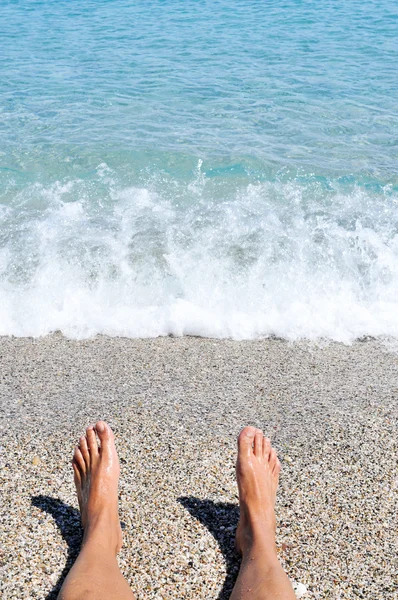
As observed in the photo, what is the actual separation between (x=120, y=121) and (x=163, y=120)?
555 millimetres

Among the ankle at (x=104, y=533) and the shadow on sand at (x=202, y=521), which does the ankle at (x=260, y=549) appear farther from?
the ankle at (x=104, y=533)

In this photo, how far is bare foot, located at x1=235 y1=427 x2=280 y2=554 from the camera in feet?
7.47

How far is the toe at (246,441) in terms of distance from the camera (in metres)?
2.67

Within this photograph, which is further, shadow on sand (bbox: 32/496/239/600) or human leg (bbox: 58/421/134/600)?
shadow on sand (bbox: 32/496/239/600)

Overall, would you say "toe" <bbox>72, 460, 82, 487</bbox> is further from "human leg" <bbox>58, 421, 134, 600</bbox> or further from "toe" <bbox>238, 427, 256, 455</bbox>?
"toe" <bbox>238, 427, 256, 455</bbox>

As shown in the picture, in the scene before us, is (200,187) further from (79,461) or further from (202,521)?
(202,521)

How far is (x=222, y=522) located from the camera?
8.02ft

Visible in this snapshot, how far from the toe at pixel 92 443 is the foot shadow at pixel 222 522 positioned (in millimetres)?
417

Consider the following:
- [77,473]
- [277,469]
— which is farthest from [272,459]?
[77,473]

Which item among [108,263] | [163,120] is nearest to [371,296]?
[108,263]

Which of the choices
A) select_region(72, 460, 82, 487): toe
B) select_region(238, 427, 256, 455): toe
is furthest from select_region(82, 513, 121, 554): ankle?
select_region(238, 427, 256, 455): toe

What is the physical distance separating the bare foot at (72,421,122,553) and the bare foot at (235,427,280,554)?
1.64 ft

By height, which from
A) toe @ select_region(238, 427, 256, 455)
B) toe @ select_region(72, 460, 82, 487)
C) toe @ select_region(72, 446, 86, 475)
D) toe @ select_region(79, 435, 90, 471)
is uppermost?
toe @ select_region(79, 435, 90, 471)

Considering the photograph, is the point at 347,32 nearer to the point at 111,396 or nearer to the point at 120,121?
the point at 120,121
